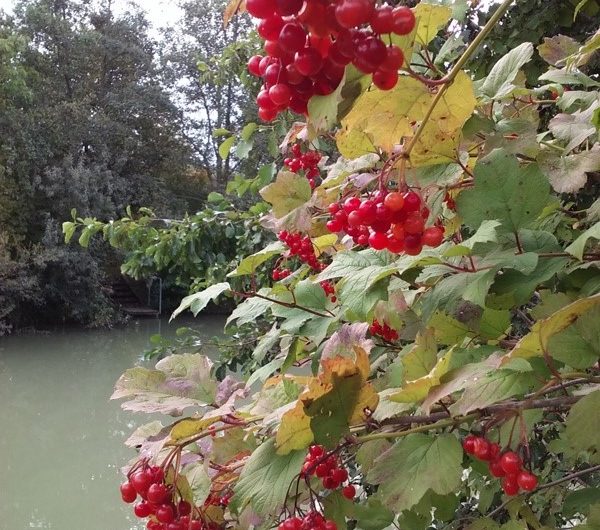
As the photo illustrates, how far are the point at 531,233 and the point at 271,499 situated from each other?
0.36m

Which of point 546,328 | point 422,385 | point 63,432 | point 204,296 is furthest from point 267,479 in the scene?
point 63,432

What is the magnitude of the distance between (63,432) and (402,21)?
19.5 ft

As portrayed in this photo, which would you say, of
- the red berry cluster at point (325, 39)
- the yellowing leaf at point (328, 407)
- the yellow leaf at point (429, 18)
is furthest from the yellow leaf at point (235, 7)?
the yellowing leaf at point (328, 407)

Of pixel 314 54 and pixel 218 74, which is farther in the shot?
pixel 218 74

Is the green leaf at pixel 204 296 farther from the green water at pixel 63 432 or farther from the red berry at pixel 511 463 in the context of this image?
the green water at pixel 63 432

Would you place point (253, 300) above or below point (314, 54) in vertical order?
below

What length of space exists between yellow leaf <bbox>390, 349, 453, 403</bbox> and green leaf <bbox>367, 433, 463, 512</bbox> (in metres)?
0.07

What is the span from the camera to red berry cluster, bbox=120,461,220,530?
23.0 inches

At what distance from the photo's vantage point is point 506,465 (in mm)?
527

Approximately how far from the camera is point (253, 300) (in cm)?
93

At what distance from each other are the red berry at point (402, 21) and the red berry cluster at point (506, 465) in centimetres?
36

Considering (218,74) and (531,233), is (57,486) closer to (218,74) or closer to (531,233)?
(218,74)

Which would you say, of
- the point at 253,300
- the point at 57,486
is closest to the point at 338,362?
the point at 253,300

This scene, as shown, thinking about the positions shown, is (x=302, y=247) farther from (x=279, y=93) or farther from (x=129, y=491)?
(x=279, y=93)
